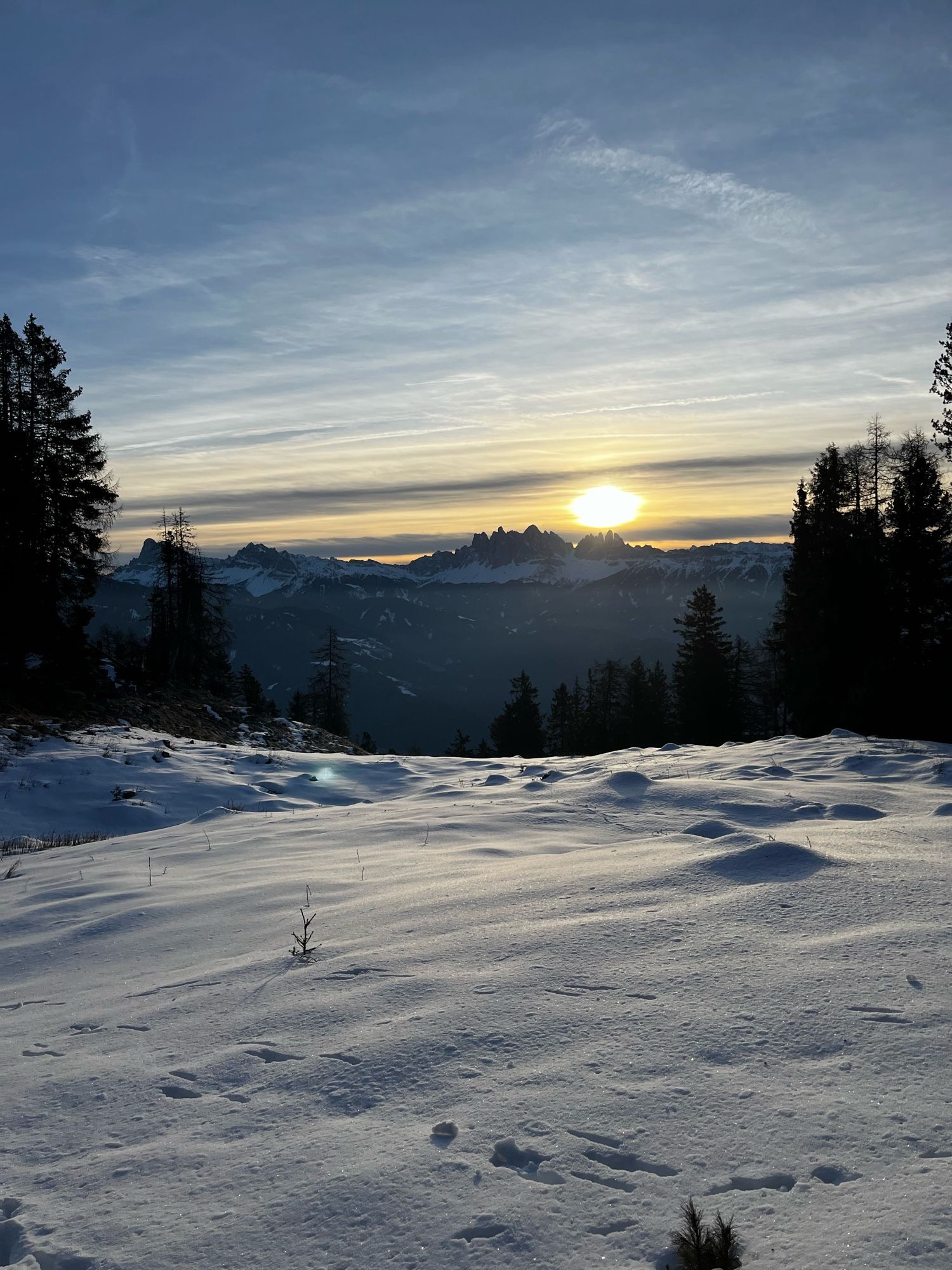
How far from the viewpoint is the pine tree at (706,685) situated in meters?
39.6

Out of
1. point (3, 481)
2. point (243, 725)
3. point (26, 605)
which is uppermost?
point (3, 481)

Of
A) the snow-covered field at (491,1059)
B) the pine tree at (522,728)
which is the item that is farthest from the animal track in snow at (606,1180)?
the pine tree at (522,728)

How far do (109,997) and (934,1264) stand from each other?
339 cm

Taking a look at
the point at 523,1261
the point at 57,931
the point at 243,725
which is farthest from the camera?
the point at 243,725

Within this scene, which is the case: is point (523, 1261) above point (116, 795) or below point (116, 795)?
above

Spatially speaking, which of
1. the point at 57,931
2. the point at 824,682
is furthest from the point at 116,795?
the point at 824,682

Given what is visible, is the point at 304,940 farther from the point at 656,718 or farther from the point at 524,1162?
the point at 656,718

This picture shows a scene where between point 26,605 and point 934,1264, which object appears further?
point 26,605

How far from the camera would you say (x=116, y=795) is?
12.0m

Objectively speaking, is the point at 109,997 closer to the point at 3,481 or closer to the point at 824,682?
the point at 3,481

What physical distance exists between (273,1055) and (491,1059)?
2.82 ft

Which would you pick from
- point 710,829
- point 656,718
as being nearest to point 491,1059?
point 710,829

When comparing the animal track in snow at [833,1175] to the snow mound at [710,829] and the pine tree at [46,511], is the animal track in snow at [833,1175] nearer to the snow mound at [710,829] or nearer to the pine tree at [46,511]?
the snow mound at [710,829]

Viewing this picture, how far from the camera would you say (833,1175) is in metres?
1.89
